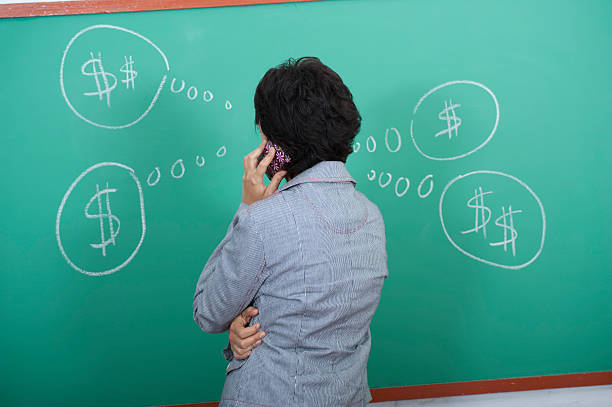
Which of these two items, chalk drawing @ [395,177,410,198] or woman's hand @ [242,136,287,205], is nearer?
woman's hand @ [242,136,287,205]

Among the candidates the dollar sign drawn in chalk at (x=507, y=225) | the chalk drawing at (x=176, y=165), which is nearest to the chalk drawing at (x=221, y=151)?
the chalk drawing at (x=176, y=165)

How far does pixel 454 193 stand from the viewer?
5.30ft

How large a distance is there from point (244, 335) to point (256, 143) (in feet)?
3.13

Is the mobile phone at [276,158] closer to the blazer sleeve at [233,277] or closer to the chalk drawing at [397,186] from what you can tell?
the blazer sleeve at [233,277]

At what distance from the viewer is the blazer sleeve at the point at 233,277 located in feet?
2.29

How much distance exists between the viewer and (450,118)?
159 centimetres

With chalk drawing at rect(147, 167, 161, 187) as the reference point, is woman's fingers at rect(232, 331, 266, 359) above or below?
below

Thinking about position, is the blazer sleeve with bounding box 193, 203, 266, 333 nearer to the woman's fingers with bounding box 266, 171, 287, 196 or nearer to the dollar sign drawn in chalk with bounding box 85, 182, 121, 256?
the woman's fingers with bounding box 266, 171, 287, 196

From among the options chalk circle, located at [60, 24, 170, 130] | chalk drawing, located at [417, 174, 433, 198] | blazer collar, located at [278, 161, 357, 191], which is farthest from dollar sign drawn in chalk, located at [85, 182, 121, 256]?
chalk drawing, located at [417, 174, 433, 198]

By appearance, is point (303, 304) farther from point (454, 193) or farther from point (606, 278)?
point (606, 278)

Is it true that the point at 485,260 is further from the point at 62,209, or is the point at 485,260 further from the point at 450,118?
the point at 62,209

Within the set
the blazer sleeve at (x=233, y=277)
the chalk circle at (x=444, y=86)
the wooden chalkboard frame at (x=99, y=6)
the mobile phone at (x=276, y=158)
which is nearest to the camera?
the blazer sleeve at (x=233, y=277)

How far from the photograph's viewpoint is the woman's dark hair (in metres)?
0.75

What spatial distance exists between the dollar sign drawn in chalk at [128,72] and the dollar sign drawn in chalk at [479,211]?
1385mm
